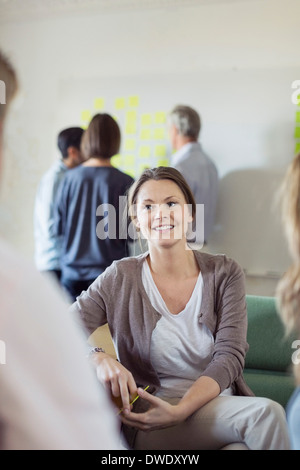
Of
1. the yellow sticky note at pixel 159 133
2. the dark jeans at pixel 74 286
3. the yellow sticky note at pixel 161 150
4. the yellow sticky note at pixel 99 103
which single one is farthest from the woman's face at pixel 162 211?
the yellow sticky note at pixel 99 103

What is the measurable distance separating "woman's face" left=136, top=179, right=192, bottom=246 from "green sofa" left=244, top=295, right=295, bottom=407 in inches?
7.2

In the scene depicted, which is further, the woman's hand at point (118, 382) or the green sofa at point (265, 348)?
the green sofa at point (265, 348)

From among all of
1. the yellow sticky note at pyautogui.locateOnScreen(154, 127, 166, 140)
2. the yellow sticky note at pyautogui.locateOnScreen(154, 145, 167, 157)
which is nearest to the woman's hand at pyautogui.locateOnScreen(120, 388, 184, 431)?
the yellow sticky note at pyautogui.locateOnScreen(154, 145, 167, 157)

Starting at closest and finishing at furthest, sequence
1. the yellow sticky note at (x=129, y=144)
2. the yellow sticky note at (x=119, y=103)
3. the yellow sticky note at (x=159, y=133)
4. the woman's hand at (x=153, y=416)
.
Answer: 1. the woman's hand at (x=153, y=416)
2. the yellow sticky note at (x=159, y=133)
3. the yellow sticky note at (x=129, y=144)
4. the yellow sticky note at (x=119, y=103)

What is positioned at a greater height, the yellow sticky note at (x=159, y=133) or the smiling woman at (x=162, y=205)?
the yellow sticky note at (x=159, y=133)

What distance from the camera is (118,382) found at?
2.15ft

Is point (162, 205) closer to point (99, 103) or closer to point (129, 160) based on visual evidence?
point (129, 160)

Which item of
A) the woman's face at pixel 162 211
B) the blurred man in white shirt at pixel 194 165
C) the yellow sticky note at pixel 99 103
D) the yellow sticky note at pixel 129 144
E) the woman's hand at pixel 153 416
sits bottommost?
the woman's hand at pixel 153 416

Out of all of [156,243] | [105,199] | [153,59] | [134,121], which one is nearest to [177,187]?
[156,243]

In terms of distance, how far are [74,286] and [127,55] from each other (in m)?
0.68

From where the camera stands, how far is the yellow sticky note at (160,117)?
1.52 m

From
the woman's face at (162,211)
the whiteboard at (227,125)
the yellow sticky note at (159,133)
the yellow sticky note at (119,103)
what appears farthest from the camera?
the yellow sticky note at (119,103)

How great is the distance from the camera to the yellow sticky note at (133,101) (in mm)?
1601

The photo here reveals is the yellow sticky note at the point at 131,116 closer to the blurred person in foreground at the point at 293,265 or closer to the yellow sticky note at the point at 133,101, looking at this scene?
the yellow sticky note at the point at 133,101
